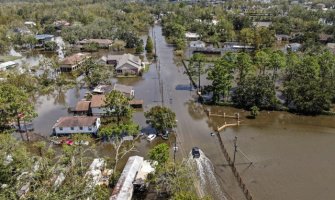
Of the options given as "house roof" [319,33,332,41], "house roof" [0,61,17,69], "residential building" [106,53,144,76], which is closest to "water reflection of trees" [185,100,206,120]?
"residential building" [106,53,144,76]

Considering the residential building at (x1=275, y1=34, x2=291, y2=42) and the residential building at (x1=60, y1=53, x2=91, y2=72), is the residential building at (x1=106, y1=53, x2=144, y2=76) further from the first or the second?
the residential building at (x1=275, y1=34, x2=291, y2=42)

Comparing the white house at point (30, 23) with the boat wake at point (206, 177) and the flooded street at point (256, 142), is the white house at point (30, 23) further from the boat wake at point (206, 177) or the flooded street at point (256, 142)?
the boat wake at point (206, 177)

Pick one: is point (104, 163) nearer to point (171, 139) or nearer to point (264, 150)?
point (171, 139)

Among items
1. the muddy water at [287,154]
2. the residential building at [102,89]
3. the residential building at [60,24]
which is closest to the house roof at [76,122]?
the residential building at [102,89]

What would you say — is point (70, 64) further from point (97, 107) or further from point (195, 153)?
point (195, 153)

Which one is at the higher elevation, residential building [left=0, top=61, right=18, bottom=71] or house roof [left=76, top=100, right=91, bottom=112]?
residential building [left=0, top=61, right=18, bottom=71]

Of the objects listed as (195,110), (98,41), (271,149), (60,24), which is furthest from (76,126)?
(60,24)

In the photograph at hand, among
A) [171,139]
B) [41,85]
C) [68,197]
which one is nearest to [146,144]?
[171,139]
